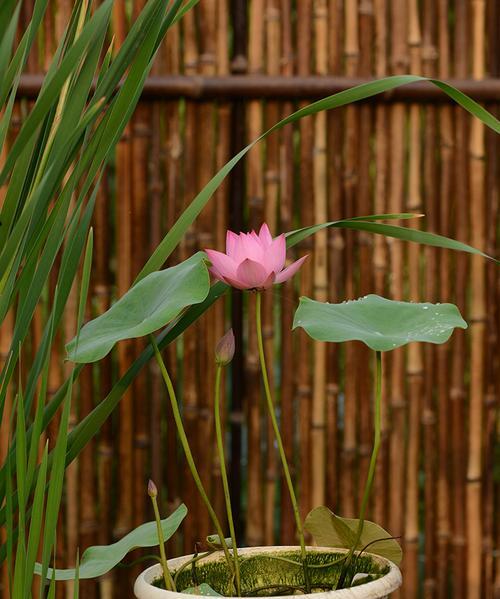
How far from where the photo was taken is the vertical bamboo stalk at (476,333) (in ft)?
5.83

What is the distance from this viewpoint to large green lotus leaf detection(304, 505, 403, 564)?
2.64 ft

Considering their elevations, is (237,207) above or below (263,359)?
above

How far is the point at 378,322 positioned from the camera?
2.62ft

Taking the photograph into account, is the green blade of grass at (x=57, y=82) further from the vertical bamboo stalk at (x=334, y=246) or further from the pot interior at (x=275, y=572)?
the vertical bamboo stalk at (x=334, y=246)

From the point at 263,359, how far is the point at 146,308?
0.37 ft

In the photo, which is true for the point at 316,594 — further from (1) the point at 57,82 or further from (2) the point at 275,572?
(1) the point at 57,82

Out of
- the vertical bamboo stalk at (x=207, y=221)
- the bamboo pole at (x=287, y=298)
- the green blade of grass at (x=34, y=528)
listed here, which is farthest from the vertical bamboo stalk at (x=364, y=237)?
the green blade of grass at (x=34, y=528)

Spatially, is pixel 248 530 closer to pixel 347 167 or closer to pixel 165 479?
pixel 165 479

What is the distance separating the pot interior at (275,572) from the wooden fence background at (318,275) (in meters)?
0.94

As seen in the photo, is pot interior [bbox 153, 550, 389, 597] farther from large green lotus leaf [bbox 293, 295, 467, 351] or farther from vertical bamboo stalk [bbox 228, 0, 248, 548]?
vertical bamboo stalk [bbox 228, 0, 248, 548]

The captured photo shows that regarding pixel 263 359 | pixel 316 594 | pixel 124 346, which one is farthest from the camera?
pixel 124 346

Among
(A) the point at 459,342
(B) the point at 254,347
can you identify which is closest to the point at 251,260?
(B) the point at 254,347

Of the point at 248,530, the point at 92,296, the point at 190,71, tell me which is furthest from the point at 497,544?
the point at 190,71

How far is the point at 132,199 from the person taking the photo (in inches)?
68.9
